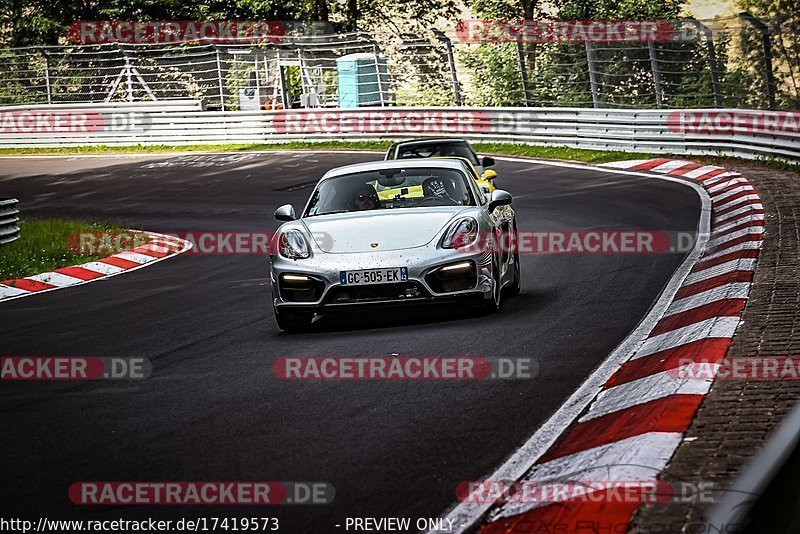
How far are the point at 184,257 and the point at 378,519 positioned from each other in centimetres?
1066

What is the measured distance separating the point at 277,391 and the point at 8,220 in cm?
1013

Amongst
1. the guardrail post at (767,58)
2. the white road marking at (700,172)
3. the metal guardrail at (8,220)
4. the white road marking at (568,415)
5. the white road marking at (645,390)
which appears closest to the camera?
the white road marking at (568,415)

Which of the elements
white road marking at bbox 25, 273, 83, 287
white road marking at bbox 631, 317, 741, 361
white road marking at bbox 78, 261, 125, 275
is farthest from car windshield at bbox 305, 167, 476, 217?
white road marking at bbox 78, 261, 125, 275

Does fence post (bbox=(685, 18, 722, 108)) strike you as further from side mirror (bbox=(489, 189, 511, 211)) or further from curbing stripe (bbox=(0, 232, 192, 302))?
side mirror (bbox=(489, 189, 511, 211))

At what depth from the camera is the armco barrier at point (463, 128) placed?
21.2 metres

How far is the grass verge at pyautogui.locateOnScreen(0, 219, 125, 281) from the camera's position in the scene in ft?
45.5

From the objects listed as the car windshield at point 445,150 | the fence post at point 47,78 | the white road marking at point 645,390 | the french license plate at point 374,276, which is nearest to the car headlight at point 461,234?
the french license plate at point 374,276

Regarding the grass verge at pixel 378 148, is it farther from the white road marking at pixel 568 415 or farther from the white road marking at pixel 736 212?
the white road marking at pixel 568 415

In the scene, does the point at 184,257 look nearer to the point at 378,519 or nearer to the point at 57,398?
the point at 57,398

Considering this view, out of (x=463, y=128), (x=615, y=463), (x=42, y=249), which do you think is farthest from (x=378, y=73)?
(x=615, y=463)

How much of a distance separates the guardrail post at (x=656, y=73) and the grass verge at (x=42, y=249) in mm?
11977

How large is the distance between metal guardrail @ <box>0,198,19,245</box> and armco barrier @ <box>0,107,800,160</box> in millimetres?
11642

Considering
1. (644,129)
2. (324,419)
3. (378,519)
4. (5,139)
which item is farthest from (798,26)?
(5,139)

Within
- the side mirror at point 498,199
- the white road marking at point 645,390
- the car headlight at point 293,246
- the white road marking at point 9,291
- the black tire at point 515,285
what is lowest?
the white road marking at point 9,291
